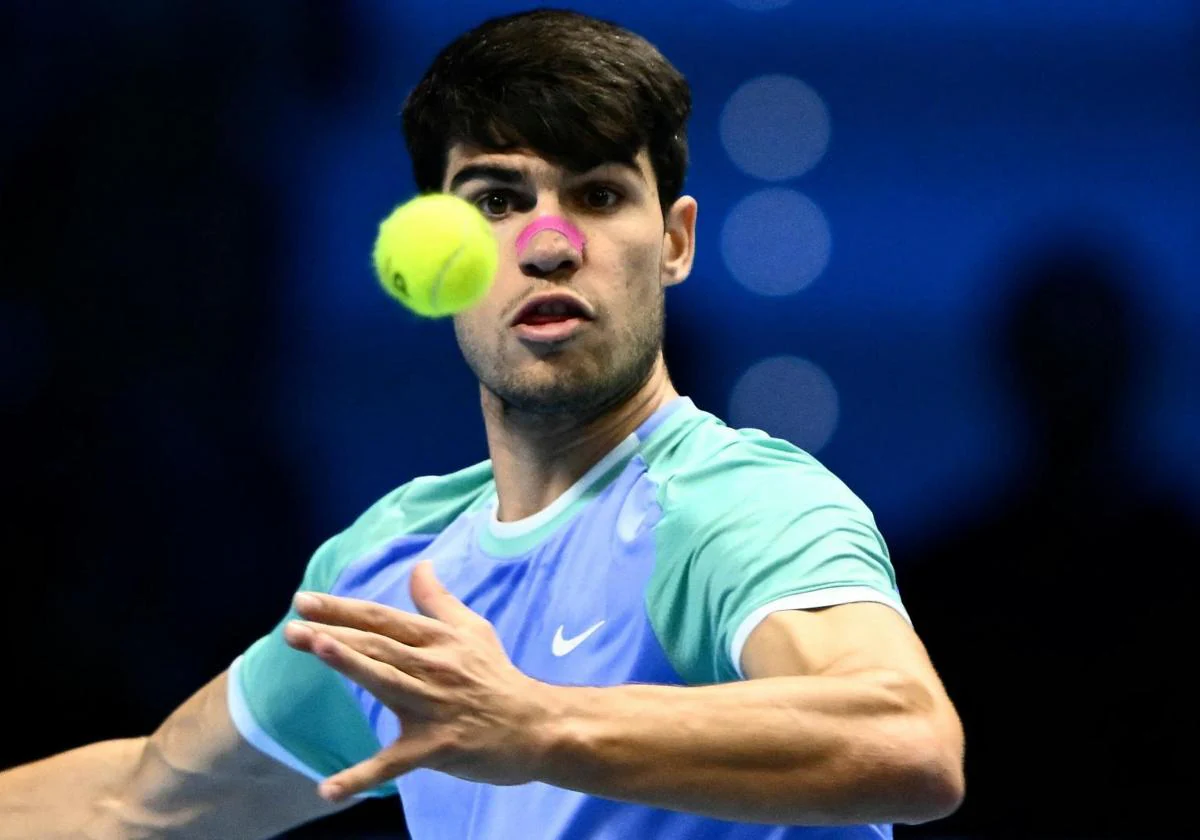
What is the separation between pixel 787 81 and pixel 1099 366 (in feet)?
2.86

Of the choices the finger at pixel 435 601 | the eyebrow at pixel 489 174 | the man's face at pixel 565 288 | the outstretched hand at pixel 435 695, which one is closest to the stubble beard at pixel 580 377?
the man's face at pixel 565 288

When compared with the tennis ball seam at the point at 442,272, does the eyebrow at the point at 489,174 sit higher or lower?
higher

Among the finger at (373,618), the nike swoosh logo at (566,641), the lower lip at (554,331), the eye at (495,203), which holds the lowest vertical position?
the nike swoosh logo at (566,641)

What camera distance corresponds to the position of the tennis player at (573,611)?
158cm

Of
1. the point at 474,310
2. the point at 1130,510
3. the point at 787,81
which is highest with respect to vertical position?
the point at 787,81

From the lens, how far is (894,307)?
360 centimetres

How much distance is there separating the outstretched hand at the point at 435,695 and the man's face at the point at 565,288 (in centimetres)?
77

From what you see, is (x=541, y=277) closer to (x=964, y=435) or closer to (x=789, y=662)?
(x=789, y=662)

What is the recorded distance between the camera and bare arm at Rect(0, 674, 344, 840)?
2.63m

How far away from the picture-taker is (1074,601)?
3.39 meters

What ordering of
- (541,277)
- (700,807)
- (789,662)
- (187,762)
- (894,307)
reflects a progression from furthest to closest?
1. (894,307)
2. (187,762)
3. (541,277)
4. (789,662)
5. (700,807)

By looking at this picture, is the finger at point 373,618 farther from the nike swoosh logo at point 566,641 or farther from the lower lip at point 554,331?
the lower lip at point 554,331

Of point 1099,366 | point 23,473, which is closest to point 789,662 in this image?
point 1099,366

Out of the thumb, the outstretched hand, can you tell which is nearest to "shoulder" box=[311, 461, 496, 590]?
the thumb
